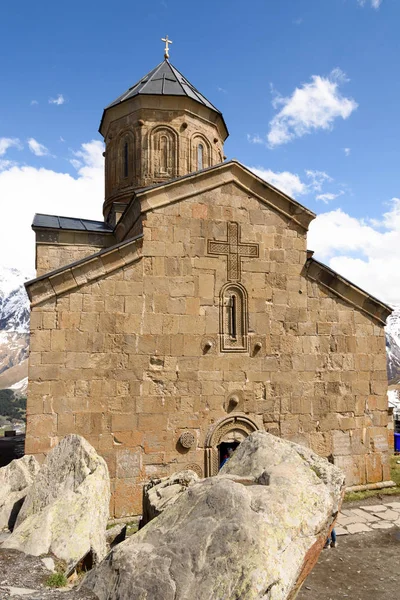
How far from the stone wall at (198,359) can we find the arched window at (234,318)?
4.1 inches

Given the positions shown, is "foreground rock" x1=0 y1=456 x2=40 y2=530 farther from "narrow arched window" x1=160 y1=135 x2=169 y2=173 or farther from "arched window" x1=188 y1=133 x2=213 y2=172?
"arched window" x1=188 y1=133 x2=213 y2=172

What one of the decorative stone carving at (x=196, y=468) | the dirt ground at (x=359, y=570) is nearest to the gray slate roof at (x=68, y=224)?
the decorative stone carving at (x=196, y=468)

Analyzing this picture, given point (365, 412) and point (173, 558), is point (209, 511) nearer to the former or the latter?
point (173, 558)

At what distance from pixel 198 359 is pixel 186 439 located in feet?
4.18

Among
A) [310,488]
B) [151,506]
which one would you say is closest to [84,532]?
[151,506]

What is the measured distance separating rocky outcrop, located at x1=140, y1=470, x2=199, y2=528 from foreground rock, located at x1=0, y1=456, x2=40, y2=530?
149cm

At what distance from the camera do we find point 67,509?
4.19 metres

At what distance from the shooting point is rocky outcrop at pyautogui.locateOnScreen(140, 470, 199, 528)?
4.30 meters

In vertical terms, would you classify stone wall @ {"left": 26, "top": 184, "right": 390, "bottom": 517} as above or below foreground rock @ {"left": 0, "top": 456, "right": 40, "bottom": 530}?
above

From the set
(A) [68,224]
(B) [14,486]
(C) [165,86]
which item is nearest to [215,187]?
(A) [68,224]

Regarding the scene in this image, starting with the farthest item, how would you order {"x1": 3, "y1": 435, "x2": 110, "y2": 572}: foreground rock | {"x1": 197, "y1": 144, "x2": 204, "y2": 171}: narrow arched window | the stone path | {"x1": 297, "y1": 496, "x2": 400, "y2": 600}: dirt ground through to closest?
{"x1": 197, "y1": 144, "x2": 204, "y2": 171}: narrow arched window < the stone path < {"x1": 297, "y1": 496, "x2": 400, "y2": 600}: dirt ground < {"x1": 3, "y1": 435, "x2": 110, "y2": 572}: foreground rock

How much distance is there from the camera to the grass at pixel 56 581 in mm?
3275

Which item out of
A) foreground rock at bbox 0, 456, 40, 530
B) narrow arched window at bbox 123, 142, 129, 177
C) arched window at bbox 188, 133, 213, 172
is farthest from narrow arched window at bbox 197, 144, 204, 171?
foreground rock at bbox 0, 456, 40, 530

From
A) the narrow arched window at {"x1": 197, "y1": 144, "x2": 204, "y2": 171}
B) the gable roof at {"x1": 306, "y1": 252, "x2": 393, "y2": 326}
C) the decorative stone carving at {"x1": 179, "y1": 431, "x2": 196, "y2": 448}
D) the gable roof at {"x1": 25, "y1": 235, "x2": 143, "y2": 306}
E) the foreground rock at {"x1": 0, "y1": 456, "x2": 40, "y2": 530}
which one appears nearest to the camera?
the foreground rock at {"x1": 0, "y1": 456, "x2": 40, "y2": 530}
